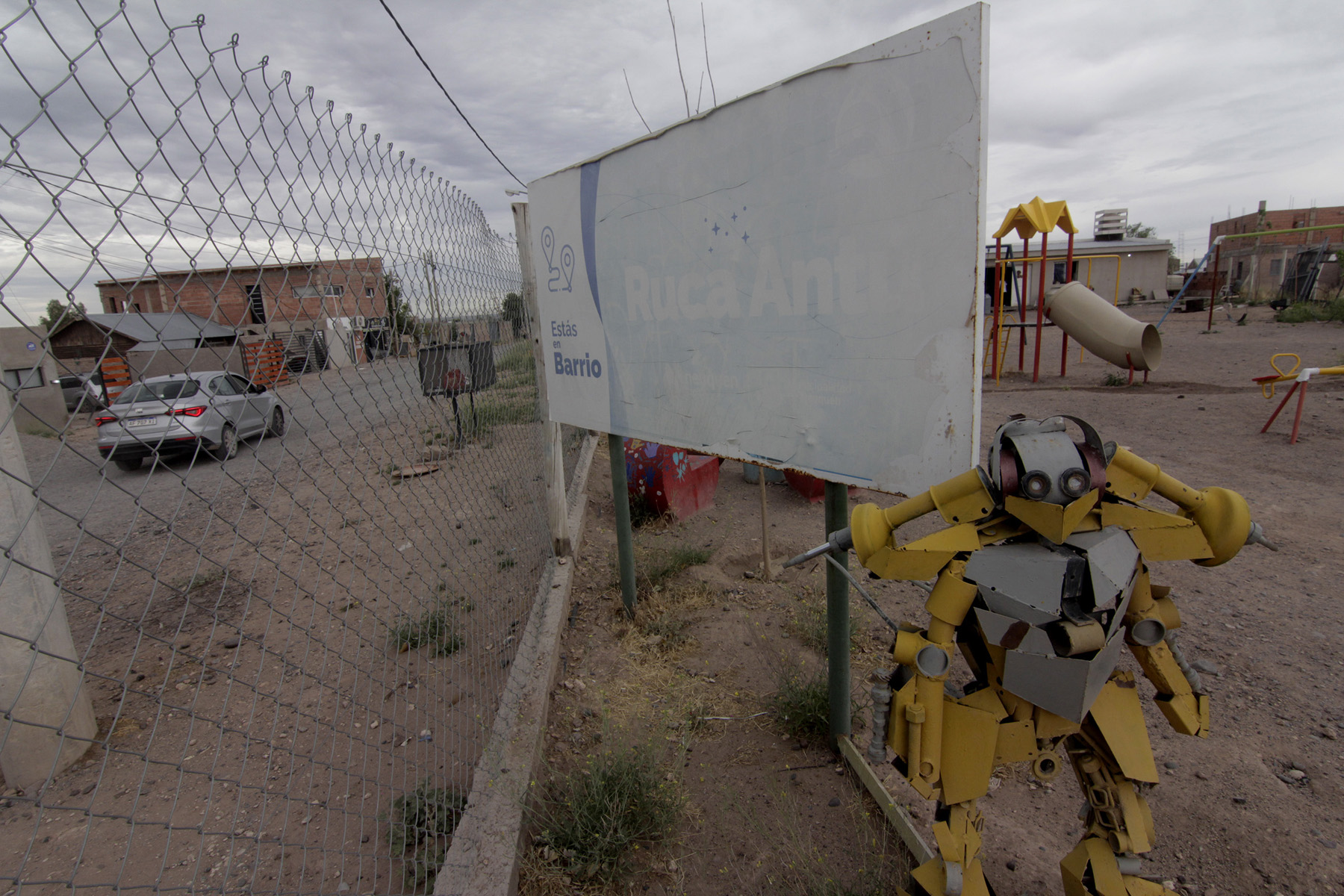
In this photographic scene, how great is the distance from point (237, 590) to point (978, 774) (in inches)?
190

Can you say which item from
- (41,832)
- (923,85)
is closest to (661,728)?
(41,832)

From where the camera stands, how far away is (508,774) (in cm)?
231

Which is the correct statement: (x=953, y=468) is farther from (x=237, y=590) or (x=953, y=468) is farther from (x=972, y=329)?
(x=237, y=590)

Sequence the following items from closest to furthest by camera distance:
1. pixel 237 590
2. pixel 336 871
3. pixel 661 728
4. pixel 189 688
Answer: pixel 336 871 → pixel 661 728 → pixel 189 688 → pixel 237 590

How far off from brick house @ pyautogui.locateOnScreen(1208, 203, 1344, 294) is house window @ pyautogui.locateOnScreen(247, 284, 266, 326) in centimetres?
2423

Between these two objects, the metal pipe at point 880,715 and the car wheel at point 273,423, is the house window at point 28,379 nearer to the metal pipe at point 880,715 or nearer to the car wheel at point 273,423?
the car wheel at point 273,423

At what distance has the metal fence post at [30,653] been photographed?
2.43 meters

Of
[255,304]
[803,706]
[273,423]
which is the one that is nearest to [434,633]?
[803,706]

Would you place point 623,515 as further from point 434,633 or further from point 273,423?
point 273,423

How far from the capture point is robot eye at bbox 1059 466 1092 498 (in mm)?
1464

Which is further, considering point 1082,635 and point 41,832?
point 41,832

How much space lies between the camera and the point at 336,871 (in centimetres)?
213

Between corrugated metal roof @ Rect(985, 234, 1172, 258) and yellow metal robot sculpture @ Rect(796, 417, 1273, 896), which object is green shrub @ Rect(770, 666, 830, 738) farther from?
corrugated metal roof @ Rect(985, 234, 1172, 258)

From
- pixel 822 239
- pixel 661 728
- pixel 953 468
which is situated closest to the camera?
pixel 953 468
